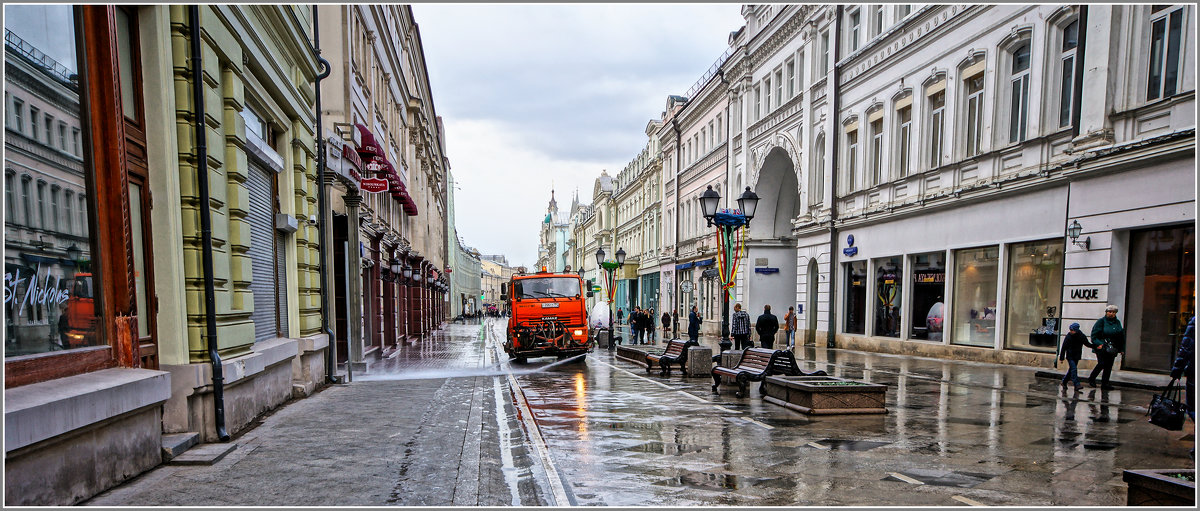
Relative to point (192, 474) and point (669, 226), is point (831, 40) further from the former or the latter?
point (192, 474)

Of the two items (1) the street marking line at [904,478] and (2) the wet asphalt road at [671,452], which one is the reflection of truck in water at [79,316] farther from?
(1) the street marking line at [904,478]

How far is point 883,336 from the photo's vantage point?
22469mm

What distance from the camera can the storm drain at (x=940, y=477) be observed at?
5.62m

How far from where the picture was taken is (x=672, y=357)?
1445 centimetres

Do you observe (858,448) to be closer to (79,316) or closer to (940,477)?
(940,477)

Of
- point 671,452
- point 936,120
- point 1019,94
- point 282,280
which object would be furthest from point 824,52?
point 671,452

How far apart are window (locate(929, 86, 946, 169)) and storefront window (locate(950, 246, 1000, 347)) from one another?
3.12m

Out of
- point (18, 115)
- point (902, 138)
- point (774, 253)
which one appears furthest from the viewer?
point (774, 253)

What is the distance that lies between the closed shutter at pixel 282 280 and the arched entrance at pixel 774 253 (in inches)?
950

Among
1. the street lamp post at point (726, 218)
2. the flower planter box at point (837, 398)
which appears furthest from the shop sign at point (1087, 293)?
the flower planter box at point (837, 398)

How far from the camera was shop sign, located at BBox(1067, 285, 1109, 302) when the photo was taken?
14133mm

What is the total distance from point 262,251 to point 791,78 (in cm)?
2477

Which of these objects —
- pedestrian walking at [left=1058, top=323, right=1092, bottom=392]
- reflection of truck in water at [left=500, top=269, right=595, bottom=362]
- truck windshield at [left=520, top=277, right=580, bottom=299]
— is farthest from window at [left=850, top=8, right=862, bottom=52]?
→ pedestrian walking at [left=1058, top=323, right=1092, bottom=392]

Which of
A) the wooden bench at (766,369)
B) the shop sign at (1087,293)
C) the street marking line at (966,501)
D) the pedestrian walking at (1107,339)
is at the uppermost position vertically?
the shop sign at (1087,293)
